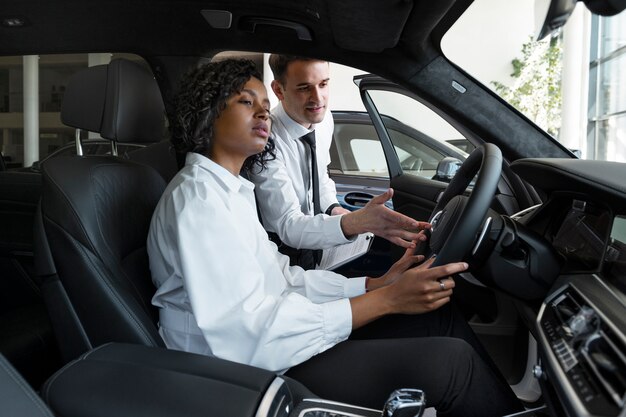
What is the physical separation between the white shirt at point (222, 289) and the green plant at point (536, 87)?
8866 millimetres

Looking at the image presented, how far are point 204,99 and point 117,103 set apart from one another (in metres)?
0.36

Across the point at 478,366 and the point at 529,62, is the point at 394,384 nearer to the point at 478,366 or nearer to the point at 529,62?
the point at 478,366

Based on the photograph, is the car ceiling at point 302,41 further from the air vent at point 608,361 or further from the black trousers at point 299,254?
the air vent at point 608,361

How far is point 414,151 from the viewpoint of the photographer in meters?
2.91

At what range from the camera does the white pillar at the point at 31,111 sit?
683cm

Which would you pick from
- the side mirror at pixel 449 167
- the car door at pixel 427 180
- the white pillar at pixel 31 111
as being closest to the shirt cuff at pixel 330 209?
the car door at pixel 427 180

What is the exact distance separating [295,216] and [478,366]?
87 centimetres

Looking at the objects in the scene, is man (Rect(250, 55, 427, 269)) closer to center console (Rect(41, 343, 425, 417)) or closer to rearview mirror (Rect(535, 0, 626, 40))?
center console (Rect(41, 343, 425, 417))

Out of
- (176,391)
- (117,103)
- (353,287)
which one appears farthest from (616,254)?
(117,103)

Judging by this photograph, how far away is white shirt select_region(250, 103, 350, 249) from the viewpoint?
77.5 inches

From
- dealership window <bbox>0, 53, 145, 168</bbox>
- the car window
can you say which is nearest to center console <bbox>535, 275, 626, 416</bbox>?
the car window

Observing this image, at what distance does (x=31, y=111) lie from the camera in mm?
7668

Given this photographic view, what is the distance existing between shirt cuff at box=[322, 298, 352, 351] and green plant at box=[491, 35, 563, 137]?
8.87 metres

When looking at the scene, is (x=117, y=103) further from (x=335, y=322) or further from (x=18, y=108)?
(x=18, y=108)
